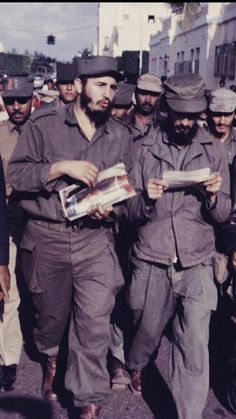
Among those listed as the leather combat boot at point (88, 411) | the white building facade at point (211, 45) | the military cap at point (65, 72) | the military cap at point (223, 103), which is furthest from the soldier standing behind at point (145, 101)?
the white building facade at point (211, 45)

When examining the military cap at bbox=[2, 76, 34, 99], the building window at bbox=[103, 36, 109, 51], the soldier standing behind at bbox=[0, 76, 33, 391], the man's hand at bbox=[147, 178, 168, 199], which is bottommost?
the building window at bbox=[103, 36, 109, 51]

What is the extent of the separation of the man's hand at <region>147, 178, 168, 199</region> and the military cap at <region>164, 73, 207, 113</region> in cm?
46

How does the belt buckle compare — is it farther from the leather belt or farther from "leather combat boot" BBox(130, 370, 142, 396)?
"leather combat boot" BBox(130, 370, 142, 396)

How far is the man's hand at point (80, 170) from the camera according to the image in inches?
145

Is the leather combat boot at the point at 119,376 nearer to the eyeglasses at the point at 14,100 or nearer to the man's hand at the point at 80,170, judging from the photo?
the man's hand at the point at 80,170

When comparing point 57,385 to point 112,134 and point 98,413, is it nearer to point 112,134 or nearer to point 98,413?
point 98,413

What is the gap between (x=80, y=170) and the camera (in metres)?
3.69

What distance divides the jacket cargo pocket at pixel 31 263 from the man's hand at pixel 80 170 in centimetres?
58

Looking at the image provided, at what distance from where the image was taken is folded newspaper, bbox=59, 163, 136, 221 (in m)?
3.67

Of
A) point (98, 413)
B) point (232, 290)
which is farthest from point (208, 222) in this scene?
point (98, 413)

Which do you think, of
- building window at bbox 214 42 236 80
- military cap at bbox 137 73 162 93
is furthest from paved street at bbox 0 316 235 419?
building window at bbox 214 42 236 80

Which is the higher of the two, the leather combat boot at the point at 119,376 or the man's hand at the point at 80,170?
the man's hand at the point at 80,170

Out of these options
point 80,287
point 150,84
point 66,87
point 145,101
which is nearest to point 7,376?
point 80,287

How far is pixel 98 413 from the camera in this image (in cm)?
414
